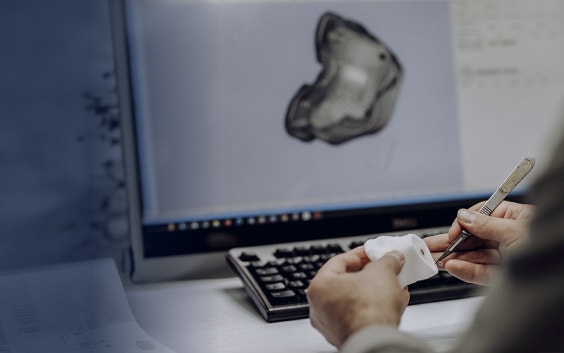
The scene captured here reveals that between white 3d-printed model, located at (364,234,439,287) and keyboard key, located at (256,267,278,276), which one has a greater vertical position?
white 3d-printed model, located at (364,234,439,287)

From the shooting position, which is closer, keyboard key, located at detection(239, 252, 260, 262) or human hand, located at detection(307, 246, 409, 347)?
human hand, located at detection(307, 246, 409, 347)

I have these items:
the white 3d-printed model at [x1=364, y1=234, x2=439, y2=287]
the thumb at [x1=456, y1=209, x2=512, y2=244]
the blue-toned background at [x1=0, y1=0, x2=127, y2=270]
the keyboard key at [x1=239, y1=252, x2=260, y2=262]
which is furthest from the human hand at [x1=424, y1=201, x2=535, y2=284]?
the blue-toned background at [x1=0, y1=0, x2=127, y2=270]

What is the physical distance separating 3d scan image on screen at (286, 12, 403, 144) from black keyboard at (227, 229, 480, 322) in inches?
6.7

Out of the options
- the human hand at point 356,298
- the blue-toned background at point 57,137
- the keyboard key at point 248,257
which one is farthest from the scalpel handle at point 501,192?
the blue-toned background at point 57,137

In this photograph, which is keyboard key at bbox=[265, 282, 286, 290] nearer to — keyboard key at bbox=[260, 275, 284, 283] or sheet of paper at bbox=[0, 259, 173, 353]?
keyboard key at bbox=[260, 275, 284, 283]

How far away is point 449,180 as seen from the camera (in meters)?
1.07

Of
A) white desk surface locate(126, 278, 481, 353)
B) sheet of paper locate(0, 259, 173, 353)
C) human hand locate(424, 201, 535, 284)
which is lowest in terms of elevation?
white desk surface locate(126, 278, 481, 353)

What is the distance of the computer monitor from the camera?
0.94 meters

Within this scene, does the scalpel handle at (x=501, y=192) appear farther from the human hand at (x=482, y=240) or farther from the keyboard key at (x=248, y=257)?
the keyboard key at (x=248, y=257)

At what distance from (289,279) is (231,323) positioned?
9cm

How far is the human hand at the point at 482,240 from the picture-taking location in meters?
0.75

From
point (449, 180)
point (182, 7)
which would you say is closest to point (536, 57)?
point (449, 180)

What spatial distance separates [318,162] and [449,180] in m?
0.21

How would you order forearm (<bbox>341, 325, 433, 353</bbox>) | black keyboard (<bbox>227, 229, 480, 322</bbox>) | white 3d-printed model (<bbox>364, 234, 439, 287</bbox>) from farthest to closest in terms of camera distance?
1. black keyboard (<bbox>227, 229, 480, 322</bbox>)
2. white 3d-printed model (<bbox>364, 234, 439, 287</bbox>)
3. forearm (<bbox>341, 325, 433, 353</bbox>)
